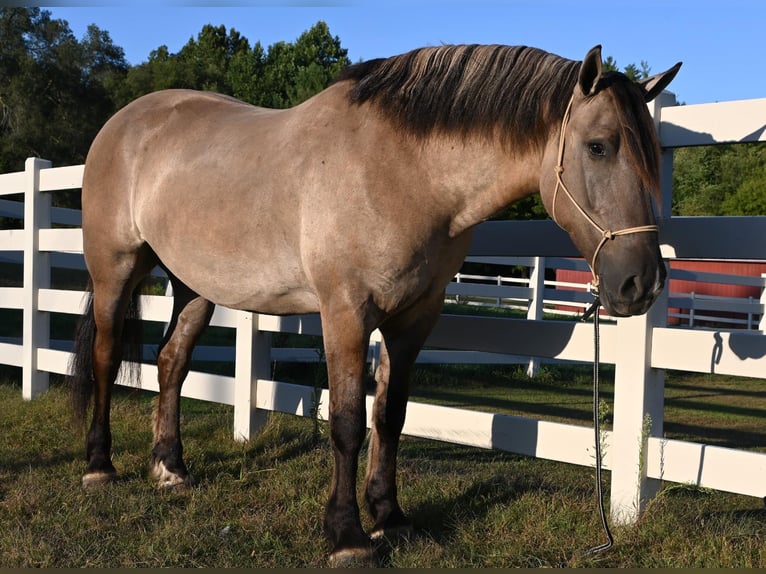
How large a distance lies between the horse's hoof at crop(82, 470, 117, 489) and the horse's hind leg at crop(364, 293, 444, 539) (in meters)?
1.56

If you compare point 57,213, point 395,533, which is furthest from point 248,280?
point 57,213

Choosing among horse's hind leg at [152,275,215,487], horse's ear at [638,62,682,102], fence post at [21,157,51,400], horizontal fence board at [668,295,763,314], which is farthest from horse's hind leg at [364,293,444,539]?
horizontal fence board at [668,295,763,314]

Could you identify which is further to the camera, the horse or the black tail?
the black tail

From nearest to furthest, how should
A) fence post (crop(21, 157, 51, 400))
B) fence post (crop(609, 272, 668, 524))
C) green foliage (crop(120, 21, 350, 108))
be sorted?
fence post (crop(609, 272, 668, 524))
fence post (crop(21, 157, 51, 400))
green foliage (crop(120, 21, 350, 108))

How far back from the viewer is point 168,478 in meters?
4.37

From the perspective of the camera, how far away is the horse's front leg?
321cm

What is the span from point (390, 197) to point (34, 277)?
5.10 m

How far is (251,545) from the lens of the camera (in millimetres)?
3295

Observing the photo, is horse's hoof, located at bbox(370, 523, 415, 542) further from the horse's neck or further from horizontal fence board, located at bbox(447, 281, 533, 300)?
horizontal fence board, located at bbox(447, 281, 533, 300)

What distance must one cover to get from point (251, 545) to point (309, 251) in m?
1.22

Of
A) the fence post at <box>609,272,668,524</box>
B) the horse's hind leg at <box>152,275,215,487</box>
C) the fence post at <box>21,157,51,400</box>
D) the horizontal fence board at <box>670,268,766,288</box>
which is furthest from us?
the horizontal fence board at <box>670,268,766,288</box>

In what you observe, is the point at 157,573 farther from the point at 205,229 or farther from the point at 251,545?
the point at 205,229

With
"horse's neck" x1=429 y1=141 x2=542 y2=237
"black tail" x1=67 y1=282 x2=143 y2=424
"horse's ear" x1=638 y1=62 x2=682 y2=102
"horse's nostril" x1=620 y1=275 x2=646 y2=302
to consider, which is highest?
"horse's ear" x1=638 y1=62 x2=682 y2=102

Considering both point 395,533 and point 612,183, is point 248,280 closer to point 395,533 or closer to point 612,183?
point 395,533
